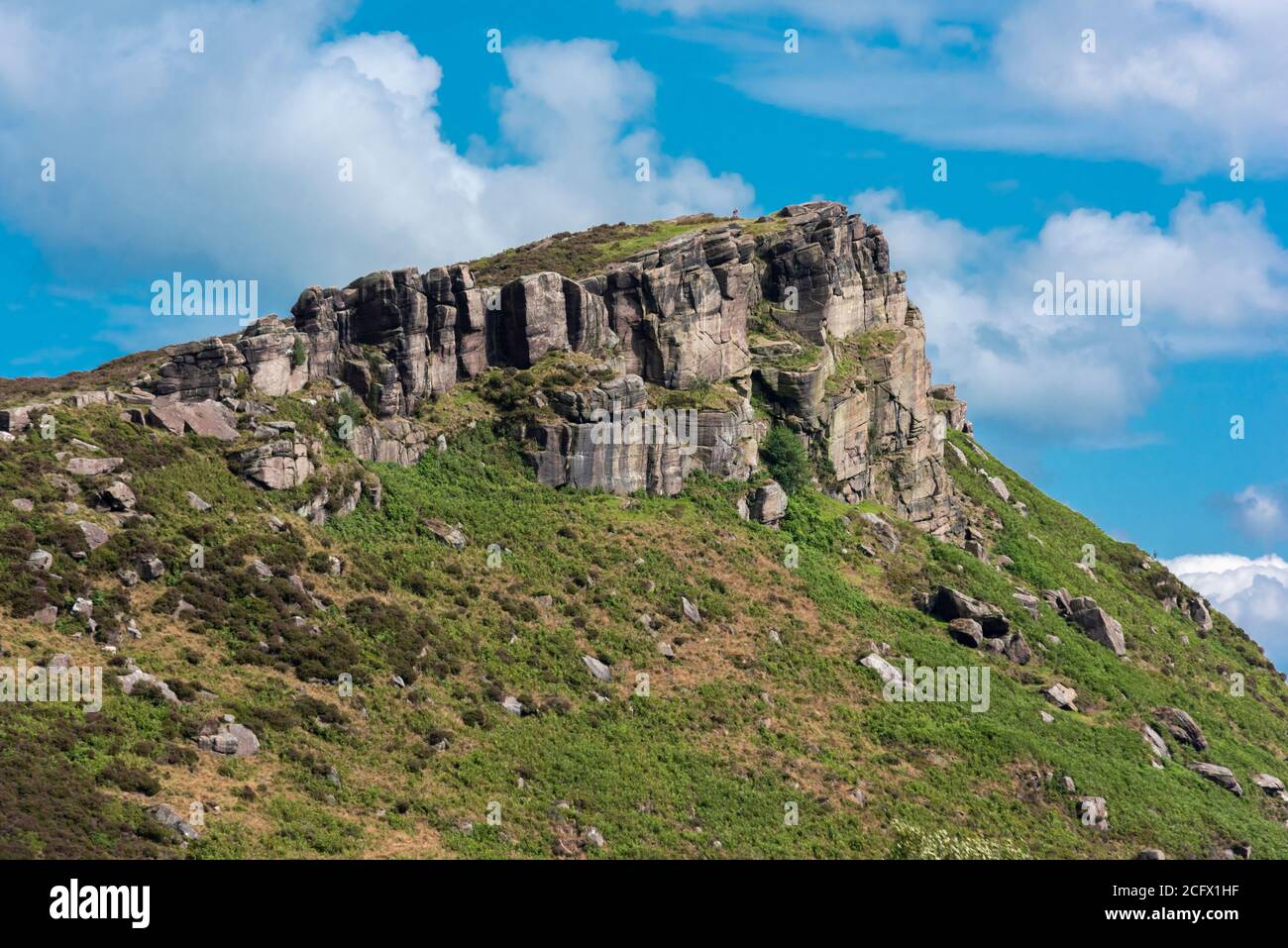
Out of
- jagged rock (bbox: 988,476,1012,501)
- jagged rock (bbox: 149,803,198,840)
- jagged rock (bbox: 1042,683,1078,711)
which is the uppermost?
jagged rock (bbox: 988,476,1012,501)

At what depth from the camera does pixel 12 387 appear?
81688mm

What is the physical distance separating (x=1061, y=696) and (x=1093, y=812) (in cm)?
1218

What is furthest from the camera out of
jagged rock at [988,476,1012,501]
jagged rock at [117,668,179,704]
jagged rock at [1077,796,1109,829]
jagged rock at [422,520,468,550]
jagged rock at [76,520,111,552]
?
jagged rock at [988,476,1012,501]

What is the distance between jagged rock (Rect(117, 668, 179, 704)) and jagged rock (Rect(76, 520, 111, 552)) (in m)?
7.51

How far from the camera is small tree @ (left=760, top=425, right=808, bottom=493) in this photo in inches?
3607

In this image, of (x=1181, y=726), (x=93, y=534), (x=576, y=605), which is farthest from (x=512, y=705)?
(x=1181, y=726)

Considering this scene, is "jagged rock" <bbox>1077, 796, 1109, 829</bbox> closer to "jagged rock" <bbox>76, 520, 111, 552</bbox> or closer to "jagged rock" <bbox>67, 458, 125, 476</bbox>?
"jagged rock" <bbox>76, 520, 111, 552</bbox>

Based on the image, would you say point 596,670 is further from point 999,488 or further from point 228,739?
point 999,488

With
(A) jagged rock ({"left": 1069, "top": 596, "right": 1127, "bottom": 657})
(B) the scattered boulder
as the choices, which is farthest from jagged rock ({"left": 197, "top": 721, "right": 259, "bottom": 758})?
(A) jagged rock ({"left": 1069, "top": 596, "right": 1127, "bottom": 657})

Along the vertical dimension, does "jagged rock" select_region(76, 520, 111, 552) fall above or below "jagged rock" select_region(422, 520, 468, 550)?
below

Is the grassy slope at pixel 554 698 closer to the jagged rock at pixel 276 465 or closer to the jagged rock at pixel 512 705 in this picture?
the jagged rock at pixel 512 705

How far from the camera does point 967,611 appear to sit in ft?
285

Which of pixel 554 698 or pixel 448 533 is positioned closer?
pixel 554 698
